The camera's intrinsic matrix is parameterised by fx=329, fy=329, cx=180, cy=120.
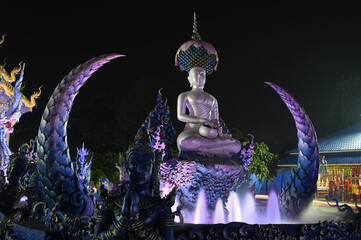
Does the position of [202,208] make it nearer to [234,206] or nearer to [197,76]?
[234,206]

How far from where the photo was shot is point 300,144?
6.54 m

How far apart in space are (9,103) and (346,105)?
2703cm

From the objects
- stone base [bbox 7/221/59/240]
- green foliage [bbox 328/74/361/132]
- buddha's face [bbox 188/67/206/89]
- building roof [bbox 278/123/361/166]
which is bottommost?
stone base [bbox 7/221/59/240]

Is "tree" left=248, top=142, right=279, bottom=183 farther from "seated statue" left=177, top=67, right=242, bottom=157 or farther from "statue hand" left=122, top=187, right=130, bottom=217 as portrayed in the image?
"statue hand" left=122, top=187, right=130, bottom=217

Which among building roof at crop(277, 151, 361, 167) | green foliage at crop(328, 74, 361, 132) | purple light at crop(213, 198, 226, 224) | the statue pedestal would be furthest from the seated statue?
green foliage at crop(328, 74, 361, 132)

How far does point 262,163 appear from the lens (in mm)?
17656

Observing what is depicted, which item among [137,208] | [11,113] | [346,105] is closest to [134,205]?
[137,208]

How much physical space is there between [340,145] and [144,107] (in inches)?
570

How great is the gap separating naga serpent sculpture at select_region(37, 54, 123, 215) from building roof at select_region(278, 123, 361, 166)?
56.9ft

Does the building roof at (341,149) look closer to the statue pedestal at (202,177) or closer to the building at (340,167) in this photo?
the building at (340,167)

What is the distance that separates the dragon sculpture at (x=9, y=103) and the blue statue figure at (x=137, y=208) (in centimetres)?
1321

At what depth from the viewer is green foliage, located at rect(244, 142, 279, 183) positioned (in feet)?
56.2

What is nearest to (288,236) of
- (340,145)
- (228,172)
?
(228,172)

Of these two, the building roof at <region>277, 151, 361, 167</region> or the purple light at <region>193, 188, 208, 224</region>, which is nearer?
the purple light at <region>193, 188, 208, 224</region>
